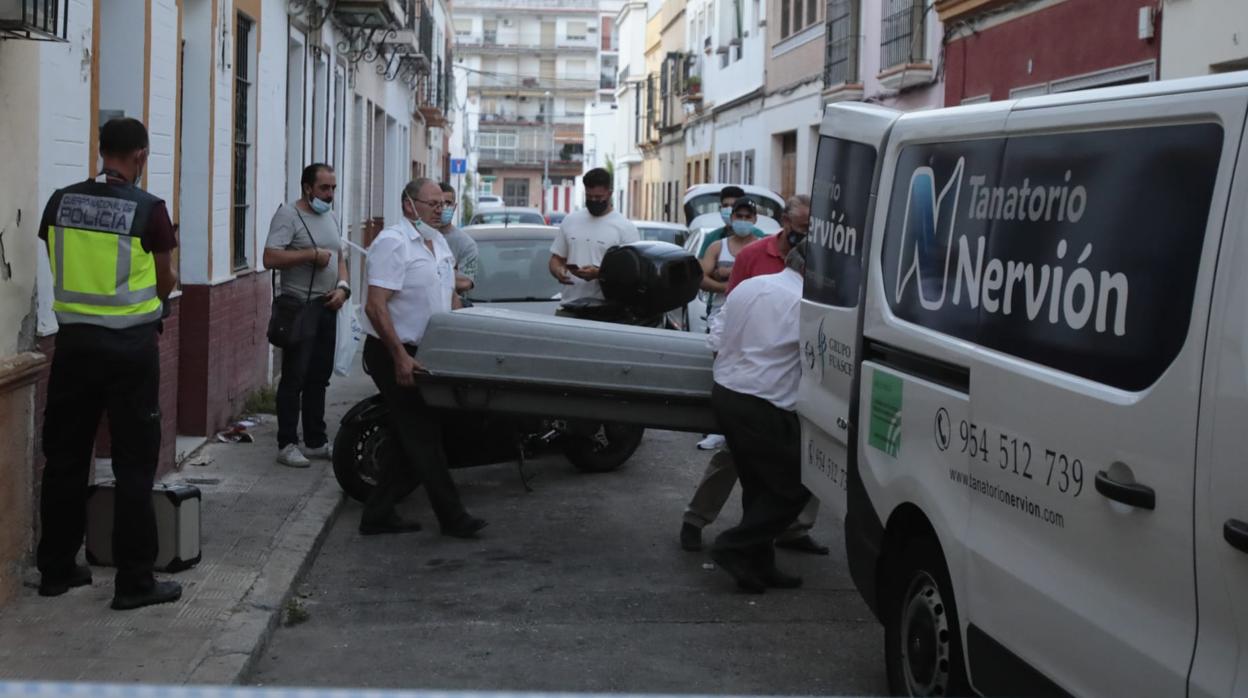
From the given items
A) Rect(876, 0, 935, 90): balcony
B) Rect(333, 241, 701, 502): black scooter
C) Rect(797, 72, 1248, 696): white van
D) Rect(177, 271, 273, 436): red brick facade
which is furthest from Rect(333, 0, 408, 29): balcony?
Rect(797, 72, 1248, 696): white van

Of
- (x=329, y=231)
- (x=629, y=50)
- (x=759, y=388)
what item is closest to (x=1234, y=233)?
(x=759, y=388)

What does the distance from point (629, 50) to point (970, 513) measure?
66.3 meters

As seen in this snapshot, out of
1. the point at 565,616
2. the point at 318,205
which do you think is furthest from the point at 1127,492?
the point at 318,205

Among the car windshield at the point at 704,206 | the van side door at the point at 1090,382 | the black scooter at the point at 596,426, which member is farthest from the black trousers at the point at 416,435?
the car windshield at the point at 704,206

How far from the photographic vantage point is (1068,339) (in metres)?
3.96

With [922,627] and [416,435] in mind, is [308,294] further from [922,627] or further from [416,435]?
[922,627]

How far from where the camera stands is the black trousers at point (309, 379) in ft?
33.2

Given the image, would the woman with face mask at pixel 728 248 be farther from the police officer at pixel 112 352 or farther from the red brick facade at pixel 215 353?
the police officer at pixel 112 352

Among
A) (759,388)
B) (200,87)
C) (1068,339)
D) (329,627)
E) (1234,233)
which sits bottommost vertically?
(329,627)

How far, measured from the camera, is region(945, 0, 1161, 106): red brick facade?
13711mm

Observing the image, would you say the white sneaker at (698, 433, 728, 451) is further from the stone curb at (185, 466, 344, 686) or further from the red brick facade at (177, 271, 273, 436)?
the red brick facade at (177, 271, 273, 436)

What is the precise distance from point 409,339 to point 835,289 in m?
2.87

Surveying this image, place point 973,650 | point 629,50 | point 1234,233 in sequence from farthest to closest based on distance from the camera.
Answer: point 629,50, point 973,650, point 1234,233

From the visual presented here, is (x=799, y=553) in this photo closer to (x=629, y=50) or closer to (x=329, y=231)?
(x=329, y=231)
